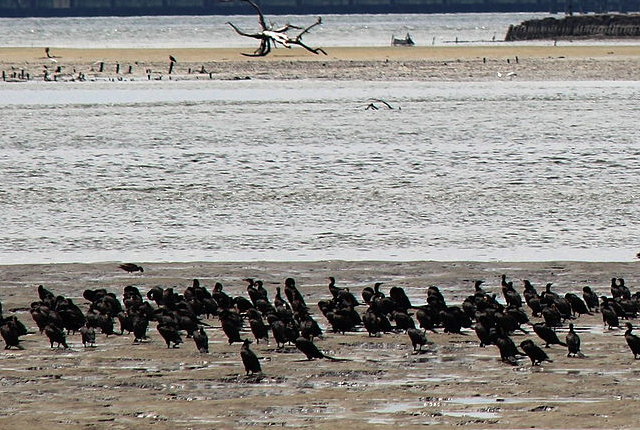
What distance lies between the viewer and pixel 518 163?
32.3 m

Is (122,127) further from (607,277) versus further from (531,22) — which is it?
(531,22)

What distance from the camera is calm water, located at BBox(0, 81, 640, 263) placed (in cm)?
2112

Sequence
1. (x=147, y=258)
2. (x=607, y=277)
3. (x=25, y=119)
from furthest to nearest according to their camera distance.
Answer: (x=25, y=119)
(x=147, y=258)
(x=607, y=277)

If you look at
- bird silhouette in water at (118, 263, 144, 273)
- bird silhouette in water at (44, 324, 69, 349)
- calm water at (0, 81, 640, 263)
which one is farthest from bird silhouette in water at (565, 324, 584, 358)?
bird silhouette in water at (118, 263, 144, 273)

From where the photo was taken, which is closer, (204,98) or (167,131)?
(167,131)

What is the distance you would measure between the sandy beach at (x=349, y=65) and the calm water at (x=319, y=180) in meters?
16.8

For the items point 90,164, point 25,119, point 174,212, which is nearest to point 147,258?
point 174,212

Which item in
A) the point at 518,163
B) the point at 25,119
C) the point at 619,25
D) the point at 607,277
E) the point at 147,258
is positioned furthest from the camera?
the point at 619,25

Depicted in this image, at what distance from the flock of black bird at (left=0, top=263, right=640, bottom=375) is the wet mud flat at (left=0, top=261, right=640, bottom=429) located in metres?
0.13

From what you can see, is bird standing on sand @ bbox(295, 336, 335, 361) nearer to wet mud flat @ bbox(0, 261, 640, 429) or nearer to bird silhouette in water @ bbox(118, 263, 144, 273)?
wet mud flat @ bbox(0, 261, 640, 429)

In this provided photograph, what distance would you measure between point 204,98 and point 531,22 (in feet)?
210

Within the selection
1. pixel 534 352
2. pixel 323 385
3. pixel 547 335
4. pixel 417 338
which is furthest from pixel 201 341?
pixel 547 335

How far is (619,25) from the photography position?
367ft

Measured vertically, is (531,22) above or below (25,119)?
above
